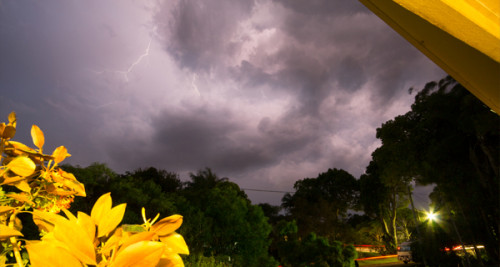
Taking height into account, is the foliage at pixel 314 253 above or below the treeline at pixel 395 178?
below

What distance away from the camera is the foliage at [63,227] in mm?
293

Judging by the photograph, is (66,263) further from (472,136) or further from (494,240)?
(494,240)

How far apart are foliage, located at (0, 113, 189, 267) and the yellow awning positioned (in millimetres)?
706

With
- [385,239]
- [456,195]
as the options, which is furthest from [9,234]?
[385,239]

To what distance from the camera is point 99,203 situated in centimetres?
41

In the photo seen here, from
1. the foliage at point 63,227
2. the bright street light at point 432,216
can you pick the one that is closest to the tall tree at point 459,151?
the bright street light at point 432,216

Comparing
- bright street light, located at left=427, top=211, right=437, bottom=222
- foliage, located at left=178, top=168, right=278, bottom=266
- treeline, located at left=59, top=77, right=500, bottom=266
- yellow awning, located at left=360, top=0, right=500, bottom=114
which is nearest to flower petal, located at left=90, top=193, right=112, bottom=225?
Result: yellow awning, located at left=360, top=0, right=500, bottom=114

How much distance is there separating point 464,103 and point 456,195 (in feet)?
17.8

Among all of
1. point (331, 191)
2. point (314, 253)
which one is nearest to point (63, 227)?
point (314, 253)

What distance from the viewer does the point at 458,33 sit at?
0.60m

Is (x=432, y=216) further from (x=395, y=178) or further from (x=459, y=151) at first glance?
(x=459, y=151)

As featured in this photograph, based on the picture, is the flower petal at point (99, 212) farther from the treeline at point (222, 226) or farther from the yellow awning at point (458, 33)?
the treeline at point (222, 226)

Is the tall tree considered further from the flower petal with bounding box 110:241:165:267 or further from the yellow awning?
the flower petal with bounding box 110:241:165:267

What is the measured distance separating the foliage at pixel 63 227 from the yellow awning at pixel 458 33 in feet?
2.32
